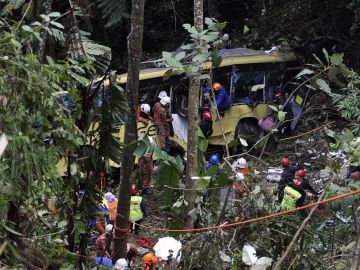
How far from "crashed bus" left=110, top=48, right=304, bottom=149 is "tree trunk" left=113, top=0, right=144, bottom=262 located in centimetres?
424

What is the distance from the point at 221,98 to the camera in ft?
35.2

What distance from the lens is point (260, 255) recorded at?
386 cm

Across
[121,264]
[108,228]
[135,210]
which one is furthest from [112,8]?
[121,264]

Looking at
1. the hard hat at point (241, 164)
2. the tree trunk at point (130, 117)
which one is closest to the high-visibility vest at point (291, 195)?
the hard hat at point (241, 164)

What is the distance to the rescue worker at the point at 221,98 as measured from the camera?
10.5 metres

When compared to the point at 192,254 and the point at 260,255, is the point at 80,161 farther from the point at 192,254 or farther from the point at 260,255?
the point at 260,255

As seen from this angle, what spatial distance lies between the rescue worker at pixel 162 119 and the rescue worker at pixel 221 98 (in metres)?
1.03

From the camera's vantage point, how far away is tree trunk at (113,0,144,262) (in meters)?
5.83

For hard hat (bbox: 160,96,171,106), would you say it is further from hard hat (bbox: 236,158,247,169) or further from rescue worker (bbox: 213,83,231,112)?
hard hat (bbox: 236,158,247,169)

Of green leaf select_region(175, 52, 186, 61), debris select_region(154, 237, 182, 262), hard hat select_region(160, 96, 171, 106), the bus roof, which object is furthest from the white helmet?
debris select_region(154, 237, 182, 262)

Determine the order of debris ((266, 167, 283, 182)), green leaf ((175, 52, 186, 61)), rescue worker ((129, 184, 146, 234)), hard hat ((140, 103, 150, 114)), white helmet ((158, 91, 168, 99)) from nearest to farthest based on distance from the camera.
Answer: green leaf ((175, 52, 186, 61)) → rescue worker ((129, 184, 146, 234)) → debris ((266, 167, 283, 182)) → hard hat ((140, 103, 150, 114)) → white helmet ((158, 91, 168, 99))

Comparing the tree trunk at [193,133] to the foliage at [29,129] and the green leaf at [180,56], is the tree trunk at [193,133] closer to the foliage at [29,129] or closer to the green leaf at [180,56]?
the green leaf at [180,56]

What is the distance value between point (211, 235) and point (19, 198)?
4.56 feet

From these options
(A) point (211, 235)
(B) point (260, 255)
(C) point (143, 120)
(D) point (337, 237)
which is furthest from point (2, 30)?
(C) point (143, 120)
